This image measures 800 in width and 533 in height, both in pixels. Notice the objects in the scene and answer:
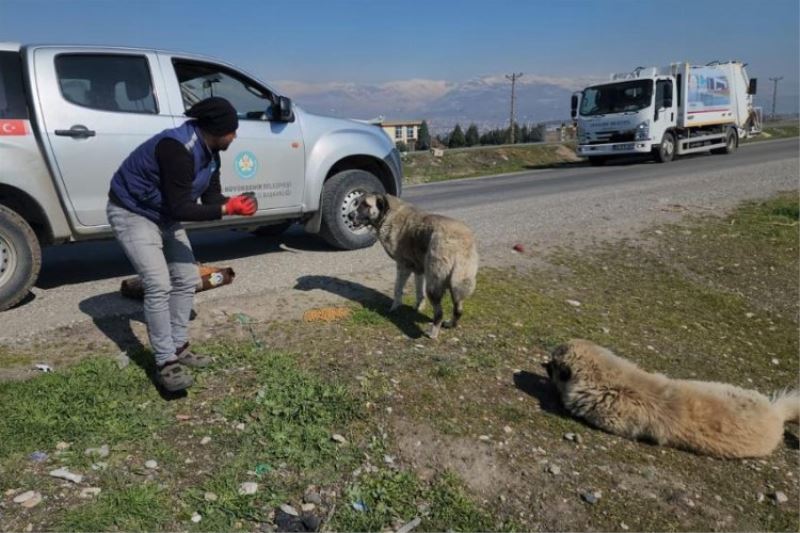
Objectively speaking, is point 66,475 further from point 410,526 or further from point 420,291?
point 420,291

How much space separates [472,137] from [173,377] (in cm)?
3729

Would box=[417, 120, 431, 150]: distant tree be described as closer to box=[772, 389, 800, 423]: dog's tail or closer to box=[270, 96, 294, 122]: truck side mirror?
box=[270, 96, 294, 122]: truck side mirror

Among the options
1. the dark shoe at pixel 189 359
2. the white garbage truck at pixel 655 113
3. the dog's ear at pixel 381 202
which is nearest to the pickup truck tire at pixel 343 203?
the dog's ear at pixel 381 202

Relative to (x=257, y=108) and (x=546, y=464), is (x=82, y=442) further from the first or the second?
(x=257, y=108)

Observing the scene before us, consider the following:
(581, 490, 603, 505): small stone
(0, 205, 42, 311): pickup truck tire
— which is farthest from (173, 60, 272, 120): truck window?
(581, 490, 603, 505): small stone

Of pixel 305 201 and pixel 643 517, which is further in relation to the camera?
pixel 305 201

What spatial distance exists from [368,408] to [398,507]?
86 centimetres

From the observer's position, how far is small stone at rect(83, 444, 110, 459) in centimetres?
323

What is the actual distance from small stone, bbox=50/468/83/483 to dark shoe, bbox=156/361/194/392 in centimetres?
79

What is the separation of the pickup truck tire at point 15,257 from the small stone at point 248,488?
11.6 feet

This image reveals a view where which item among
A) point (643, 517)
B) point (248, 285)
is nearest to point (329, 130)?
point (248, 285)

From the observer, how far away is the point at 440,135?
42.0m

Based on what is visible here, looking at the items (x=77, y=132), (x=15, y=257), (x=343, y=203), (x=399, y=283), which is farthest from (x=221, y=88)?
(x=399, y=283)

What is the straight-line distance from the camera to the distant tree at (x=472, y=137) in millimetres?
38500
